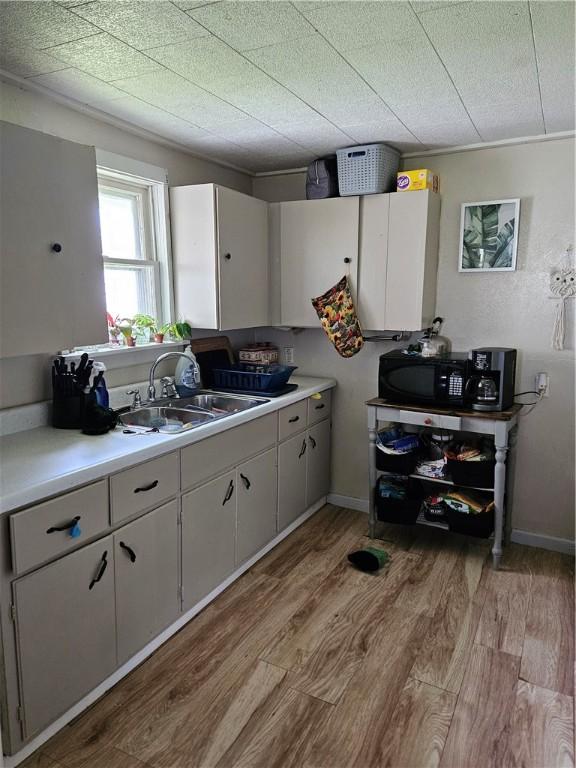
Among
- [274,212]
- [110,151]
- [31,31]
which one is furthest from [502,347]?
[31,31]

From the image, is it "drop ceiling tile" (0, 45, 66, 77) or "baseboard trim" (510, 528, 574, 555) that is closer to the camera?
"drop ceiling tile" (0, 45, 66, 77)

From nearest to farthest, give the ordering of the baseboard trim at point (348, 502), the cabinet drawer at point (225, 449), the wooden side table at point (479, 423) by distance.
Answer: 1. the cabinet drawer at point (225, 449)
2. the wooden side table at point (479, 423)
3. the baseboard trim at point (348, 502)

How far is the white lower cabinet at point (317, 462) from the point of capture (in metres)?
3.38

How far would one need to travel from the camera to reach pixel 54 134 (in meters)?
2.27

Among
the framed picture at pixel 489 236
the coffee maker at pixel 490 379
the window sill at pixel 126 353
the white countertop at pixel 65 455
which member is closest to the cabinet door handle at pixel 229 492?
the white countertop at pixel 65 455

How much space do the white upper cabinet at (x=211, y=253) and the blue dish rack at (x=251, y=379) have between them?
28cm

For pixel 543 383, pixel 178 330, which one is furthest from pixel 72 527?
pixel 543 383

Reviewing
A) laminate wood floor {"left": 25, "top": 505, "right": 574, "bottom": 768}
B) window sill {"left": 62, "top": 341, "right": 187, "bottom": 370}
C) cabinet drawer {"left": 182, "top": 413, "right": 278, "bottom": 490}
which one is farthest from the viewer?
window sill {"left": 62, "top": 341, "right": 187, "bottom": 370}

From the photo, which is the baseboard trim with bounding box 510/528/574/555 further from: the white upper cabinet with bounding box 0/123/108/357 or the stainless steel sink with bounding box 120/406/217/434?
the white upper cabinet with bounding box 0/123/108/357

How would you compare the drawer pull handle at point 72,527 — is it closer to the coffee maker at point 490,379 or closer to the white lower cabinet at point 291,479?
the white lower cabinet at point 291,479

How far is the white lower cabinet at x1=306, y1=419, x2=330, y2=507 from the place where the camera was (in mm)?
3377

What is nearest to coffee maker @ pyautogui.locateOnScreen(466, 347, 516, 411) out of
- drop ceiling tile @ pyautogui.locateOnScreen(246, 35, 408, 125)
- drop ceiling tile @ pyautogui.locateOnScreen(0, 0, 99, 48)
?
drop ceiling tile @ pyautogui.locateOnScreen(246, 35, 408, 125)

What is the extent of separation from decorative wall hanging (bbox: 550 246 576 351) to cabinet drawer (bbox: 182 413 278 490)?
5.36ft

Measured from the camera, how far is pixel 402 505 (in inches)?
121
